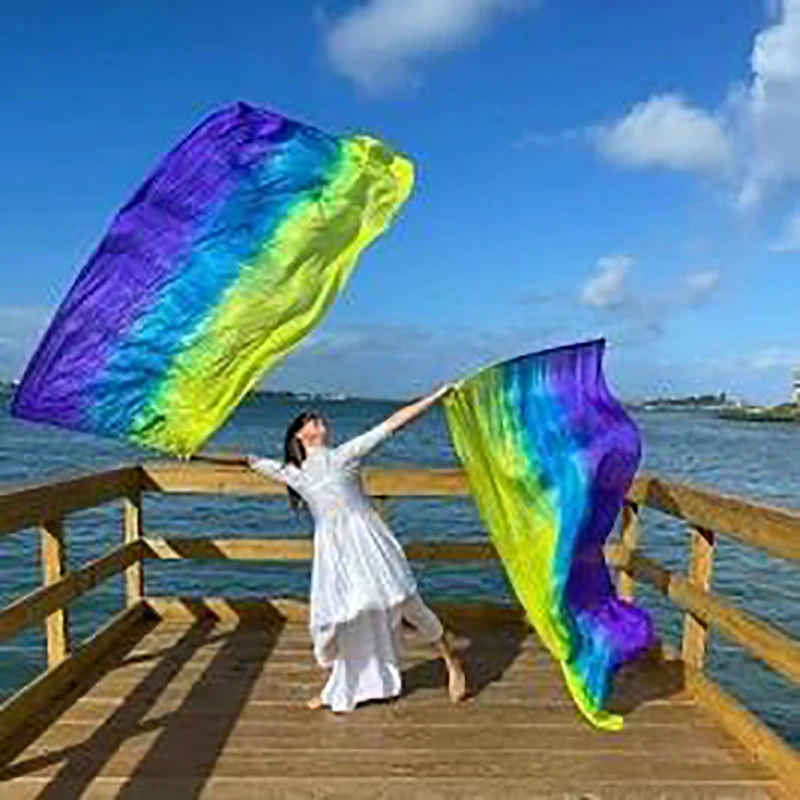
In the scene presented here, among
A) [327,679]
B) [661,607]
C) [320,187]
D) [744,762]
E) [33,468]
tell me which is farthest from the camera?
[33,468]

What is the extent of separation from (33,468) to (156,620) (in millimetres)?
30761

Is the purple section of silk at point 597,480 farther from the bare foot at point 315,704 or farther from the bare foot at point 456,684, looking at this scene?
the bare foot at point 315,704

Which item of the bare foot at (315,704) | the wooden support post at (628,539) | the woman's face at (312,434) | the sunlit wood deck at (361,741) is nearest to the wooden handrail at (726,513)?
the wooden support post at (628,539)

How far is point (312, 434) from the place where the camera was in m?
6.02

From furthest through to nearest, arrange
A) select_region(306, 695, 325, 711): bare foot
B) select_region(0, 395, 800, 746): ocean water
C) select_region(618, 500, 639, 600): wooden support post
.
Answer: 1. select_region(0, 395, 800, 746): ocean water
2. select_region(618, 500, 639, 600): wooden support post
3. select_region(306, 695, 325, 711): bare foot

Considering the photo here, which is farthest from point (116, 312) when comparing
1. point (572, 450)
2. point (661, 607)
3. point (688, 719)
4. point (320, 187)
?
point (661, 607)

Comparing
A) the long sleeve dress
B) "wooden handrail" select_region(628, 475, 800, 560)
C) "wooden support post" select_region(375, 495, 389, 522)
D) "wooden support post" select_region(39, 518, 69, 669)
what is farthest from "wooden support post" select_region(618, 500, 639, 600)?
"wooden support post" select_region(39, 518, 69, 669)

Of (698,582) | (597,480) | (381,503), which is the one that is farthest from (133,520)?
(698,582)

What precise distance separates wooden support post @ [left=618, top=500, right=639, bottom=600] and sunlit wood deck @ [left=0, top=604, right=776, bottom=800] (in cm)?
74

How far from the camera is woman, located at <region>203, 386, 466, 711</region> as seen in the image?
5.88m

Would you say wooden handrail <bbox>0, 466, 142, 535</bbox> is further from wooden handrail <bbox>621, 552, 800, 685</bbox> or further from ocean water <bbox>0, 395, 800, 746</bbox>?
wooden handrail <bbox>621, 552, 800, 685</bbox>

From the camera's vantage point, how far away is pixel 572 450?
585 cm

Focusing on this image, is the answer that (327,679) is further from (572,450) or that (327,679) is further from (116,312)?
(116,312)

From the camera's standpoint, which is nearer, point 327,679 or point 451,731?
point 451,731
